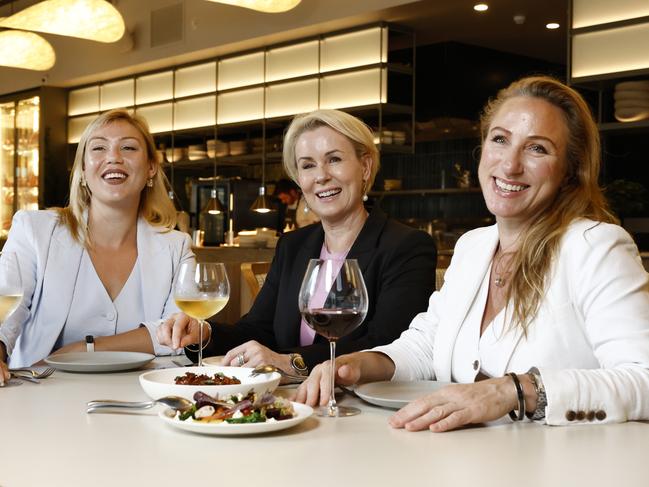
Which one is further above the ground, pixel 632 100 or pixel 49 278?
pixel 632 100

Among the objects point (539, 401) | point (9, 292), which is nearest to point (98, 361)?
point (9, 292)

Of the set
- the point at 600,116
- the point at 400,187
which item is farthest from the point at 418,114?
the point at 600,116

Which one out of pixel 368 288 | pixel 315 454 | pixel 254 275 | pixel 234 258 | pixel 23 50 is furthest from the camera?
pixel 23 50

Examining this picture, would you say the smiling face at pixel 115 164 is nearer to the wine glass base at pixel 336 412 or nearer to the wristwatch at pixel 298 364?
the wristwatch at pixel 298 364

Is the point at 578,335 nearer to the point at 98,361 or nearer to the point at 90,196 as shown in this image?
the point at 98,361

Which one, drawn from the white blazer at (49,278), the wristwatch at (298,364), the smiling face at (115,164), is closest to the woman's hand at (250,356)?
the wristwatch at (298,364)

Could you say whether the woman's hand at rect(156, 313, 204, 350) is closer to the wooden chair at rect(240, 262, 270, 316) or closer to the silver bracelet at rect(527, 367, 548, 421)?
the silver bracelet at rect(527, 367, 548, 421)

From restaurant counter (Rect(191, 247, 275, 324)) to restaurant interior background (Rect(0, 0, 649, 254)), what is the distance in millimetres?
1270

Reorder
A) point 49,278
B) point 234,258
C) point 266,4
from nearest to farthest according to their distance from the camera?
point 49,278 → point 266,4 → point 234,258

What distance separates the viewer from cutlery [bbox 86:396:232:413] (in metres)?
1.35

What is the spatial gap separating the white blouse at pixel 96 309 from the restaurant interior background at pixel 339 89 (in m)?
4.30

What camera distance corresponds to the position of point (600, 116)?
20.4 feet

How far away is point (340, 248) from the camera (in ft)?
8.70

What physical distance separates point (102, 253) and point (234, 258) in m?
3.92
